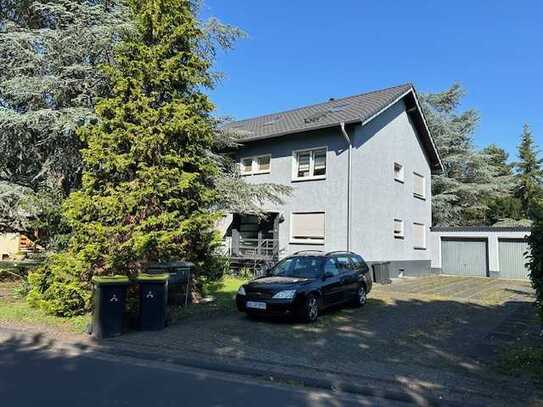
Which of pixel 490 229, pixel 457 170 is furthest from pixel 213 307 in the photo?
pixel 457 170

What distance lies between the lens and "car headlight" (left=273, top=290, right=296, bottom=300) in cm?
998

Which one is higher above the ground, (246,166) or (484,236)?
(246,166)

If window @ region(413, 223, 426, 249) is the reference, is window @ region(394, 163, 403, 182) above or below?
above

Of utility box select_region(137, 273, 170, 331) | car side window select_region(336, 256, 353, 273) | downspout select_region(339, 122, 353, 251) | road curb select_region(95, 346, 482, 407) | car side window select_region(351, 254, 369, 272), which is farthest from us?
downspout select_region(339, 122, 353, 251)

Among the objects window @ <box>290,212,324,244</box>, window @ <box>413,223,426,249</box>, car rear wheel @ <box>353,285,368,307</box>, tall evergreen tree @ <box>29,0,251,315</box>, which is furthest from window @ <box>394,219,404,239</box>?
tall evergreen tree @ <box>29,0,251,315</box>

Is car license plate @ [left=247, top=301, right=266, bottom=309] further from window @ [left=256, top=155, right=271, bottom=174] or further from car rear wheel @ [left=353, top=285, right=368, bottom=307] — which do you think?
window @ [left=256, top=155, right=271, bottom=174]

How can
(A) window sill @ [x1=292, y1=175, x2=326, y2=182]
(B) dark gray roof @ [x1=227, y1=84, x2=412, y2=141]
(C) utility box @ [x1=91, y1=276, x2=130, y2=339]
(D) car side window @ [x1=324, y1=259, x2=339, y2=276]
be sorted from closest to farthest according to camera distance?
(C) utility box @ [x1=91, y1=276, x2=130, y2=339], (D) car side window @ [x1=324, y1=259, x2=339, y2=276], (B) dark gray roof @ [x1=227, y1=84, x2=412, y2=141], (A) window sill @ [x1=292, y1=175, x2=326, y2=182]

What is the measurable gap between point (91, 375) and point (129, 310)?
3901 mm

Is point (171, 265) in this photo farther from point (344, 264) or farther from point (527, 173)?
point (527, 173)

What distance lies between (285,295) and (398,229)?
14.8 m

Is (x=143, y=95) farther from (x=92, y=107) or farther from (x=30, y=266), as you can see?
(x=30, y=266)

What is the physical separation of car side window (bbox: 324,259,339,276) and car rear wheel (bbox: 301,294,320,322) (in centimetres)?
104

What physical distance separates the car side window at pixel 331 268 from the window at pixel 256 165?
10572 millimetres

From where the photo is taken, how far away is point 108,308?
343 inches
